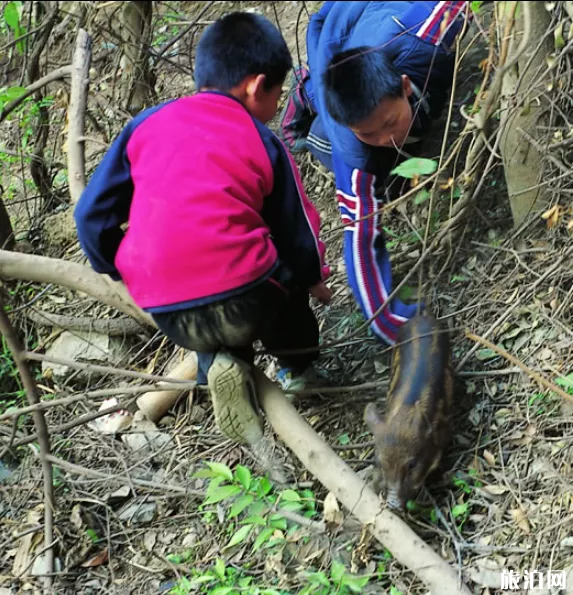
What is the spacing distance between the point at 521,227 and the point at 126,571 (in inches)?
115

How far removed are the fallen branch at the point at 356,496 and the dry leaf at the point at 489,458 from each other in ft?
2.12

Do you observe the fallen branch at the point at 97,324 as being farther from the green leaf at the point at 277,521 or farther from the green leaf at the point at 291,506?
the green leaf at the point at 277,521

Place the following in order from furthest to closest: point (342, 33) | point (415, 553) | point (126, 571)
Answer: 1. point (342, 33)
2. point (126, 571)
3. point (415, 553)

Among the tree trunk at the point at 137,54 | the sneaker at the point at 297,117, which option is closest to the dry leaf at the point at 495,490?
the sneaker at the point at 297,117

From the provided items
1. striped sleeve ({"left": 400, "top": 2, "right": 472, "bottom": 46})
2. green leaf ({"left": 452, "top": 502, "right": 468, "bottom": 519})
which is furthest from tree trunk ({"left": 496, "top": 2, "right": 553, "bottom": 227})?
green leaf ({"left": 452, "top": 502, "right": 468, "bottom": 519})

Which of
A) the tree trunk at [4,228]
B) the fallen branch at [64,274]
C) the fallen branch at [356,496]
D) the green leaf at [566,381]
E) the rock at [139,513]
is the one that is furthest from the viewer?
the tree trunk at [4,228]

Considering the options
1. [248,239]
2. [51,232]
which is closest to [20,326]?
[51,232]

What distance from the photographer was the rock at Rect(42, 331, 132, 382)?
4840 mm

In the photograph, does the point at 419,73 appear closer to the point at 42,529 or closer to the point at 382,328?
the point at 382,328

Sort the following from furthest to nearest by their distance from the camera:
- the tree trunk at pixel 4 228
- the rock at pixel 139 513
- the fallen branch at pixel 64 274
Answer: the tree trunk at pixel 4 228
the rock at pixel 139 513
the fallen branch at pixel 64 274

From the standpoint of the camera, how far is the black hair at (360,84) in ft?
11.3

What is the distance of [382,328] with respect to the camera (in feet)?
12.8

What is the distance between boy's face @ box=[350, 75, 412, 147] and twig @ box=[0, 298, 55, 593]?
6.99 feet

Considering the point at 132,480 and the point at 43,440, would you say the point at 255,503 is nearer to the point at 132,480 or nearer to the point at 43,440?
the point at 132,480
